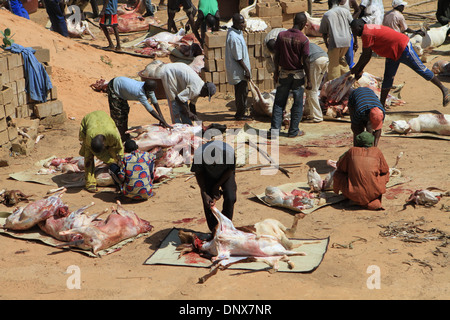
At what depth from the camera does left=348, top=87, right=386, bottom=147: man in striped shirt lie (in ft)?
23.5

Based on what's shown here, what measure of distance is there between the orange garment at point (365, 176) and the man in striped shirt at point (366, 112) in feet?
1.74

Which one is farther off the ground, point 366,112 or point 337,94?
point 366,112

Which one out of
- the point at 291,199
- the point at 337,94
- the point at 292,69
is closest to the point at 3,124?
the point at 292,69

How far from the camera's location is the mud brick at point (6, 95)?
9086mm

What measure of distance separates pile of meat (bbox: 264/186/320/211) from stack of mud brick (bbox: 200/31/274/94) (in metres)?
4.76

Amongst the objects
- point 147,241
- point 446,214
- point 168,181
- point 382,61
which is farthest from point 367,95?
point 382,61

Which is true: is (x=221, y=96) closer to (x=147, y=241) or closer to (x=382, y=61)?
(x=382, y=61)

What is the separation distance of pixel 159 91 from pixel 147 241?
156 inches

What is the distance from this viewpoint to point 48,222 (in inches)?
255

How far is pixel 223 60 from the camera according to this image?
11.2m

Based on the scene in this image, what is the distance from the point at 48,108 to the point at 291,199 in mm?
5154

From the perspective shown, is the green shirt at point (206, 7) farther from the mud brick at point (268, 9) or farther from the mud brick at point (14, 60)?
the mud brick at point (14, 60)

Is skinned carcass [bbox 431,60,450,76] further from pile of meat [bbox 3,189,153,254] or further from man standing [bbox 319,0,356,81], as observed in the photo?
pile of meat [bbox 3,189,153,254]

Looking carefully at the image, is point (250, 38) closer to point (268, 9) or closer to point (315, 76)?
point (268, 9)
